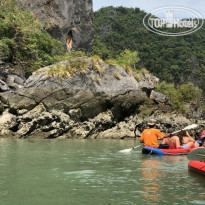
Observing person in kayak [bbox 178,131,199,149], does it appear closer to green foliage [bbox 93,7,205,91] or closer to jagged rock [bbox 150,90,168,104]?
jagged rock [bbox 150,90,168,104]

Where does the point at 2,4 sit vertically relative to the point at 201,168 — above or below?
above

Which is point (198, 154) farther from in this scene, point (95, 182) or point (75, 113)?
point (75, 113)

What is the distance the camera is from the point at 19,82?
58.1 feet

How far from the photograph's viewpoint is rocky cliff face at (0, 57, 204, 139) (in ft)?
50.4

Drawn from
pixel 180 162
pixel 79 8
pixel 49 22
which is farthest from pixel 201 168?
pixel 79 8

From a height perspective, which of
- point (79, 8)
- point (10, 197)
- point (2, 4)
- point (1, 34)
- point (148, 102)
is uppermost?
point (79, 8)

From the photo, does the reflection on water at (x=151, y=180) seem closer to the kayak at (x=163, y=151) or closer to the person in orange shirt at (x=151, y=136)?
the kayak at (x=163, y=151)

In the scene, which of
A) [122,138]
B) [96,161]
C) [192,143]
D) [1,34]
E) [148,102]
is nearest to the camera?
[96,161]

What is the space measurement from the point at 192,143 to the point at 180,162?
7.06 feet

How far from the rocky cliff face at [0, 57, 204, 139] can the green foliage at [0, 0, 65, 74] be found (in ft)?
5.87

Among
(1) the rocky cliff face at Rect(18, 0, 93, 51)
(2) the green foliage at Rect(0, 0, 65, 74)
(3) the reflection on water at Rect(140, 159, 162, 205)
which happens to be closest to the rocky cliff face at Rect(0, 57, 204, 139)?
(2) the green foliage at Rect(0, 0, 65, 74)

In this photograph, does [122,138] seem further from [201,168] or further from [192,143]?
[201,168]

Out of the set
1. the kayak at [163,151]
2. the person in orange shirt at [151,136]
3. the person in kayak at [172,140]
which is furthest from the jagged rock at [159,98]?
the kayak at [163,151]

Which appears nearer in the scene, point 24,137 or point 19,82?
point 24,137
